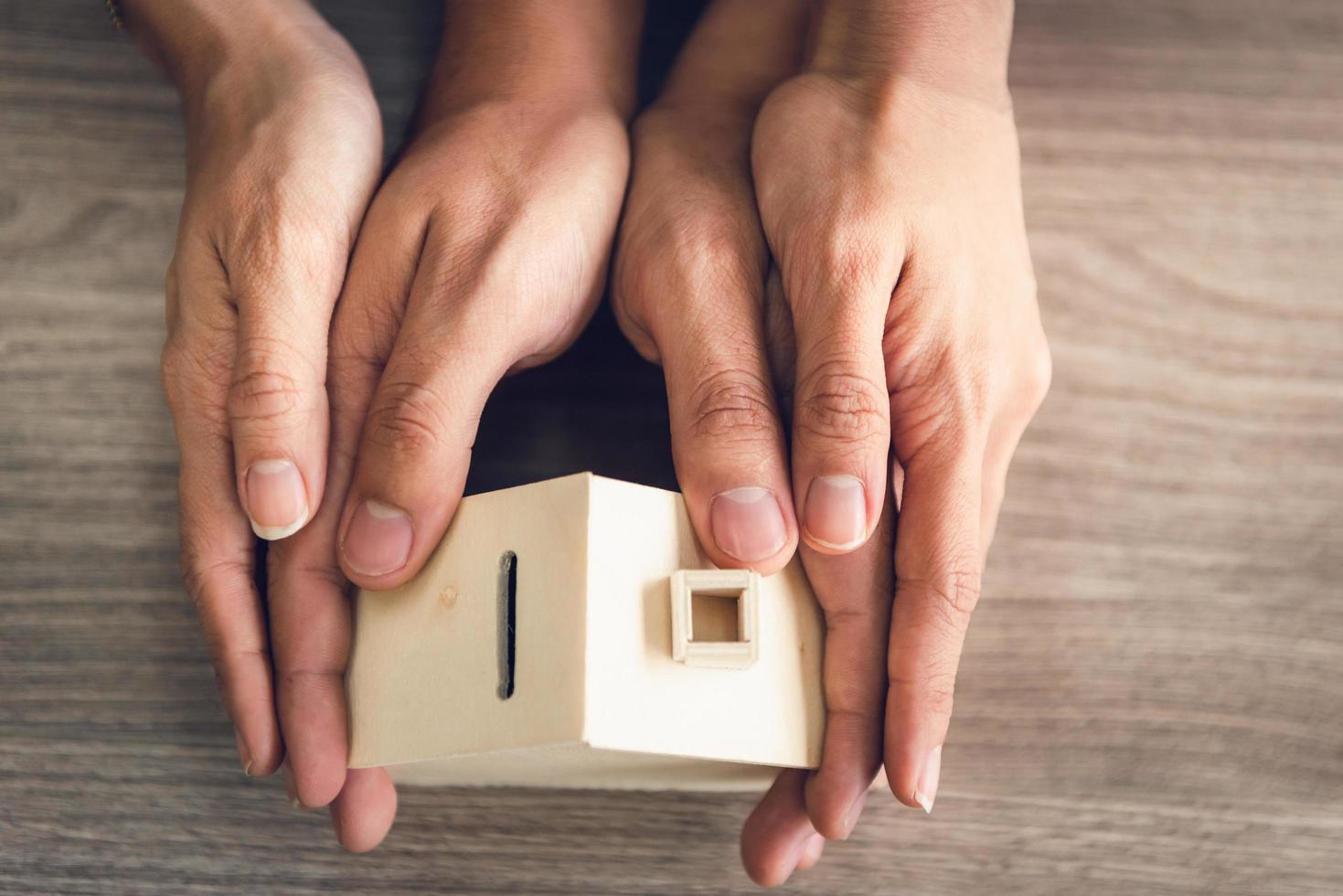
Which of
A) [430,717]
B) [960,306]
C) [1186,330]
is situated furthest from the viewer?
[1186,330]

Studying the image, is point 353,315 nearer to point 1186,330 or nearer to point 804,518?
point 804,518

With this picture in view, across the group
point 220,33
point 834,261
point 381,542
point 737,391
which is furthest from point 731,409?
point 220,33

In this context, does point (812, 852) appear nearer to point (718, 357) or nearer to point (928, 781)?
point (928, 781)

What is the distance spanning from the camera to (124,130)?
33.0 inches

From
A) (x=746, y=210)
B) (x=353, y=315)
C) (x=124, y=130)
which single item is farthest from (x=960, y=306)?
(x=124, y=130)

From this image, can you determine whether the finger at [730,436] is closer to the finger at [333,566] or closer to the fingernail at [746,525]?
the fingernail at [746,525]

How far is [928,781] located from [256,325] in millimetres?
514

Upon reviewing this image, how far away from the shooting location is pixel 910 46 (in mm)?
715

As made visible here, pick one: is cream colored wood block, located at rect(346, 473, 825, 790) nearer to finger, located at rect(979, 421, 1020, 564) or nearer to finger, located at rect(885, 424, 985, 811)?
finger, located at rect(885, 424, 985, 811)

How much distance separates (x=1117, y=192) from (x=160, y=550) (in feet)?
2.73

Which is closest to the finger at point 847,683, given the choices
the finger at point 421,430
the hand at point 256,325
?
the finger at point 421,430

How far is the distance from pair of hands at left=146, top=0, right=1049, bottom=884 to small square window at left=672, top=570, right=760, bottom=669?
0.03m

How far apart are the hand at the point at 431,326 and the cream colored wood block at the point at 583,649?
0.03m

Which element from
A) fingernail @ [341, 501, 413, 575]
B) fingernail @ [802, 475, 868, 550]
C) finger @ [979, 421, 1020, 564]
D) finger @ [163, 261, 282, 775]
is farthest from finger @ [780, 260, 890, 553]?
finger @ [163, 261, 282, 775]
